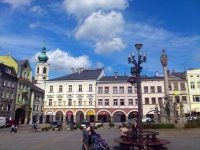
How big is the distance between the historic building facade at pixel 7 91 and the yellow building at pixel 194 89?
43.2 m

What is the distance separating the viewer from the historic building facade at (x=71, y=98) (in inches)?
1918

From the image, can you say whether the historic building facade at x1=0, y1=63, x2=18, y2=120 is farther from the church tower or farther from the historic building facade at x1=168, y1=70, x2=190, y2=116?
the historic building facade at x1=168, y1=70, x2=190, y2=116

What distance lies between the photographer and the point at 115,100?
159 ft

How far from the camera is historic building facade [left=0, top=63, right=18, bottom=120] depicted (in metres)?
40.8

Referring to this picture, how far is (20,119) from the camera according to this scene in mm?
47062

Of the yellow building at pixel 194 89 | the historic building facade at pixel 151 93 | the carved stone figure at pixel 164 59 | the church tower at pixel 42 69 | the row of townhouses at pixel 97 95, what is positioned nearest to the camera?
the carved stone figure at pixel 164 59

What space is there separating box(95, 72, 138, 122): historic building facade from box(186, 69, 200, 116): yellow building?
46.0 ft

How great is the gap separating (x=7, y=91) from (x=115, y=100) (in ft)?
84.2

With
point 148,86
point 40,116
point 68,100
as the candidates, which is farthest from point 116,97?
point 40,116

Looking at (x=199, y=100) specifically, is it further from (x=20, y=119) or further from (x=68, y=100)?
(x=20, y=119)

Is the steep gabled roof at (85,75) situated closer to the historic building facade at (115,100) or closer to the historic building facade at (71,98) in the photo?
the historic building facade at (71,98)

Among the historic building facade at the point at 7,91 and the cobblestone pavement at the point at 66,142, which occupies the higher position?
the historic building facade at the point at 7,91

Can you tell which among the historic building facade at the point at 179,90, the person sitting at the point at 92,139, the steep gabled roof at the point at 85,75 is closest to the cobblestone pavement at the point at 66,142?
the person sitting at the point at 92,139

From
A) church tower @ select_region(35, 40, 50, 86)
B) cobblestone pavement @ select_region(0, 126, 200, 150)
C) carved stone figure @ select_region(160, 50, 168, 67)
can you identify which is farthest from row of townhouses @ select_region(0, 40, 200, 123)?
cobblestone pavement @ select_region(0, 126, 200, 150)
